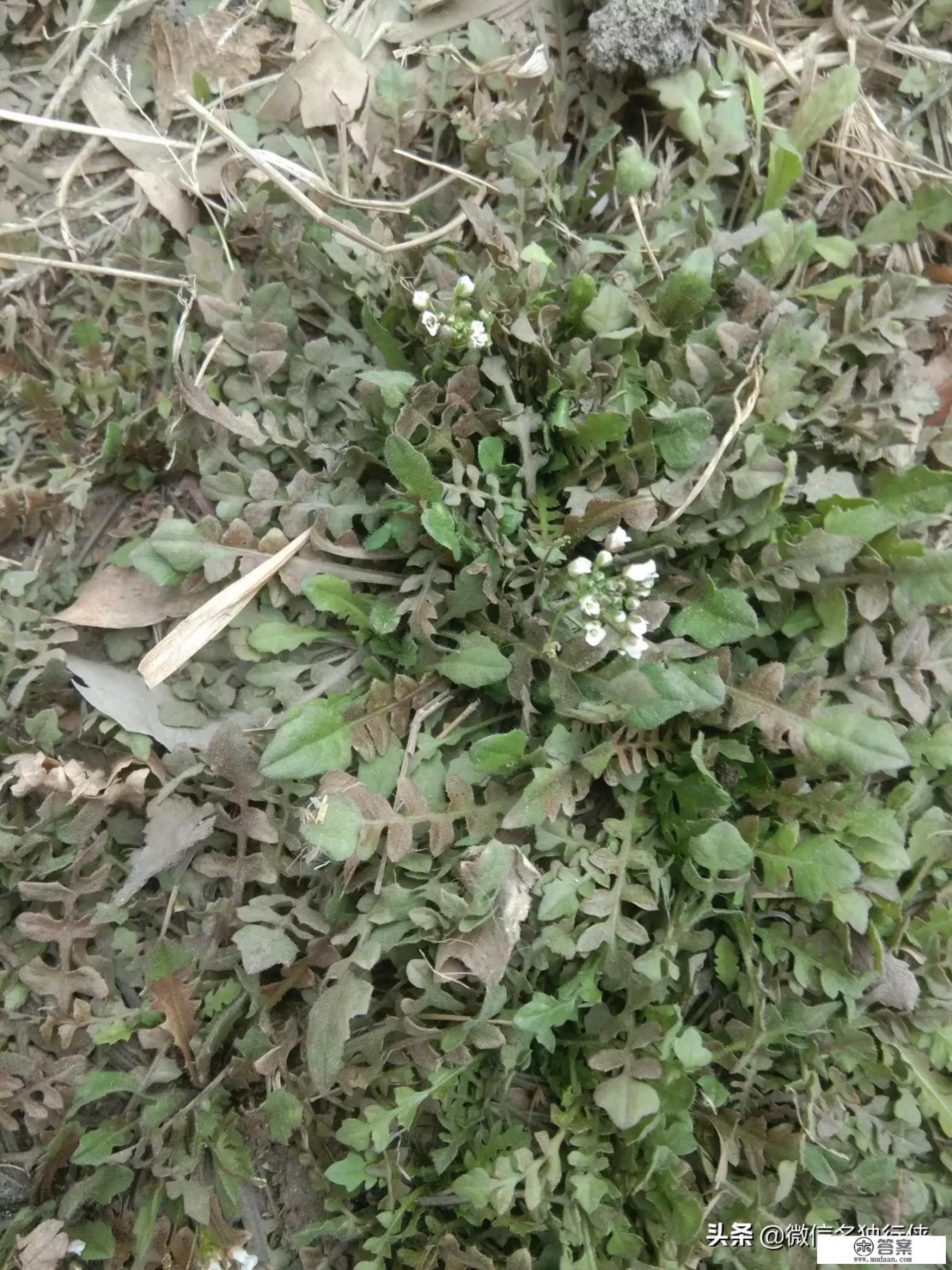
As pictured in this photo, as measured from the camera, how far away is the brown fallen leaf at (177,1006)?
2125 mm

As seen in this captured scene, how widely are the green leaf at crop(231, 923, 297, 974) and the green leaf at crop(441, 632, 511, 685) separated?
2.51 ft

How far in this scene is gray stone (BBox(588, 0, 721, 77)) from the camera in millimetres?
2357

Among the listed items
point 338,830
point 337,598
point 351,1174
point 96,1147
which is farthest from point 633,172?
point 96,1147

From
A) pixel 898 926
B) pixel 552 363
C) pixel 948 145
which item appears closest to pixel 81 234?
pixel 552 363

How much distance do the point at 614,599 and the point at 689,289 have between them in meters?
0.92

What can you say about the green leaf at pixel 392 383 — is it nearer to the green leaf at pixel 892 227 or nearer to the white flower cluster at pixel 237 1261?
the green leaf at pixel 892 227

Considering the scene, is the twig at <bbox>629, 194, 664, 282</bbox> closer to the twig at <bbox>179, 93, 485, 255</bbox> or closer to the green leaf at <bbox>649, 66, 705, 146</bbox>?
the green leaf at <bbox>649, 66, 705, 146</bbox>

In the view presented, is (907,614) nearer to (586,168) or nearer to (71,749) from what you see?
(586,168)

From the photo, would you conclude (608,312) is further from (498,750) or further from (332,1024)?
(332,1024)

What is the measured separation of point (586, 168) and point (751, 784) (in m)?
1.80

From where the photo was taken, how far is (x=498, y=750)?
2096 mm

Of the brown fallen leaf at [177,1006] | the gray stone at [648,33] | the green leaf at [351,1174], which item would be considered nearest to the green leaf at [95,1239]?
the brown fallen leaf at [177,1006]

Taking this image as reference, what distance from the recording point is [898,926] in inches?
87.6

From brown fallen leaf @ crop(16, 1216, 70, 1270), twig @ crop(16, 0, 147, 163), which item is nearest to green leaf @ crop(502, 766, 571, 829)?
brown fallen leaf @ crop(16, 1216, 70, 1270)
